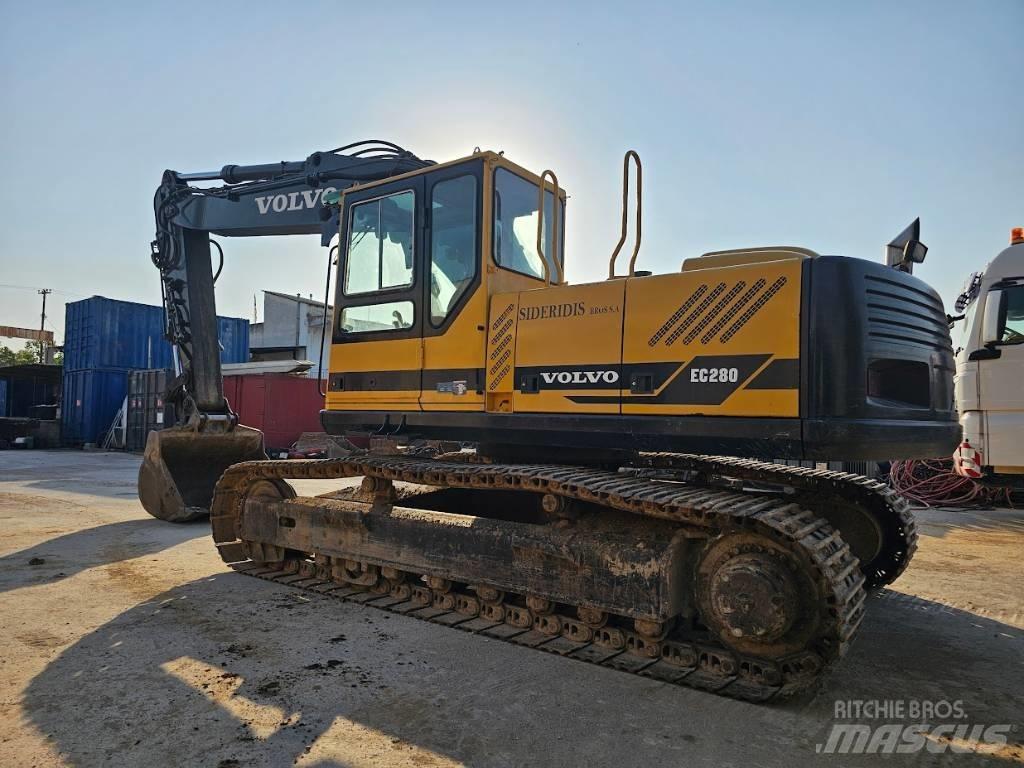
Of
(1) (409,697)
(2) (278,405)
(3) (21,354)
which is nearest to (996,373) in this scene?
(1) (409,697)

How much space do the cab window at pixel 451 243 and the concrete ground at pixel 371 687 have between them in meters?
2.17

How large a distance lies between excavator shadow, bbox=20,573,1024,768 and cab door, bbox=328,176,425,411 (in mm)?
1630

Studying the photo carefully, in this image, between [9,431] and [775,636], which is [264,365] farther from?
[775,636]

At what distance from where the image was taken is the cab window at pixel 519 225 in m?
4.83

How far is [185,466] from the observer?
8.39 m

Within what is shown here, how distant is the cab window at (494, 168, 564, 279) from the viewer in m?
4.83

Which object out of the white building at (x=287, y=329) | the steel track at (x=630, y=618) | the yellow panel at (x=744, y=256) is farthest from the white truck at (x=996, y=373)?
the white building at (x=287, y=329)

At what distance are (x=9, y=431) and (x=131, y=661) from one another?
24675 millimetres

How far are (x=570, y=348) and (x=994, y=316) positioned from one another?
23.9 ft

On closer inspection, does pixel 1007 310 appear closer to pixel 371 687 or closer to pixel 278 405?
pixel 371 687

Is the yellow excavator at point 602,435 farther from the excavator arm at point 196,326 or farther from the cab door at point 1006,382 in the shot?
the cab door at point 1006,382

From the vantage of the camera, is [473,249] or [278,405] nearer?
[473,249]

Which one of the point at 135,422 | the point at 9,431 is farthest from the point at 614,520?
the point at 9,431

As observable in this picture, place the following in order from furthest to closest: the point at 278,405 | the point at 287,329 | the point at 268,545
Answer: the point at 287,329 < the point at 278,405 < the point at 268,545
